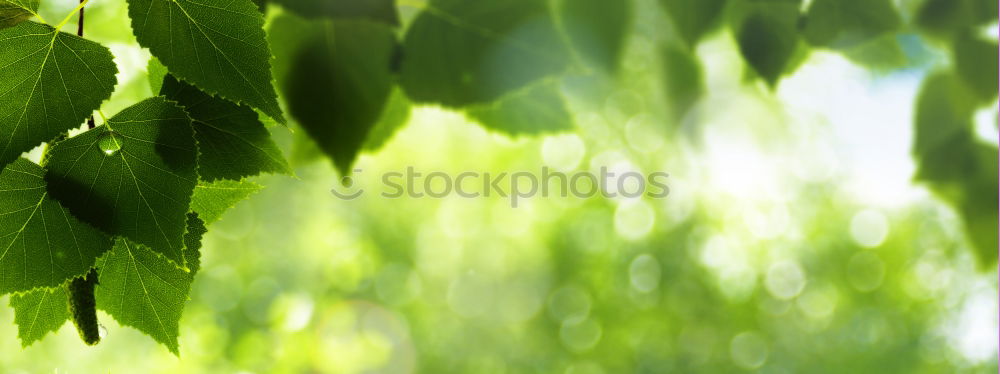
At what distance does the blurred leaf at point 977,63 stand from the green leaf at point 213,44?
468mm

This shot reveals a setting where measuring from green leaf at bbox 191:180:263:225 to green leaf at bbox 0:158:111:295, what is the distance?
0.16 feet

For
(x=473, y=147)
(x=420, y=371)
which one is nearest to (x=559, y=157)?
(x=473, y=147)

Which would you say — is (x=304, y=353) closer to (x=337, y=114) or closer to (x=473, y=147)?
(x=473, y=147)

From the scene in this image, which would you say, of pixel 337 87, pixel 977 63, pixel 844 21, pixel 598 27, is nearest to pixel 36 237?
pixel 337 87

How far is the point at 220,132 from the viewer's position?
0.30m

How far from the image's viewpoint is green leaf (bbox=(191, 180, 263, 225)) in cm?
31

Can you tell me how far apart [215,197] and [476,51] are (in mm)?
169

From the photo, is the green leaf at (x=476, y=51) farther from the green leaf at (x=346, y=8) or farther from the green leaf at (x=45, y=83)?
the green leaf at (x=45, y=83)

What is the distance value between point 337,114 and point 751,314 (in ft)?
20.6

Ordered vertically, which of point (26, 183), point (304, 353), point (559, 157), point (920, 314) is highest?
point (559, 157)

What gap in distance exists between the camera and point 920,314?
6004 mm

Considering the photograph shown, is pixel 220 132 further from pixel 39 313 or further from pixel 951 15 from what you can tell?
pixel 951 15

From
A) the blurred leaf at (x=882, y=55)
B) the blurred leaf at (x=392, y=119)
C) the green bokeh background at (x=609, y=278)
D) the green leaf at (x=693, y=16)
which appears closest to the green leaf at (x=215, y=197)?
the blurred leaf at (x=392, y=119)

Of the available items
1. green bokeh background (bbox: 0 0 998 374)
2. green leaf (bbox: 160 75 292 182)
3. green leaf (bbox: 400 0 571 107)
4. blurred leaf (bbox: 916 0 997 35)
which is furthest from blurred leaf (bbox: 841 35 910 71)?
green bokeh background (bbox: 0 0 998 374)
